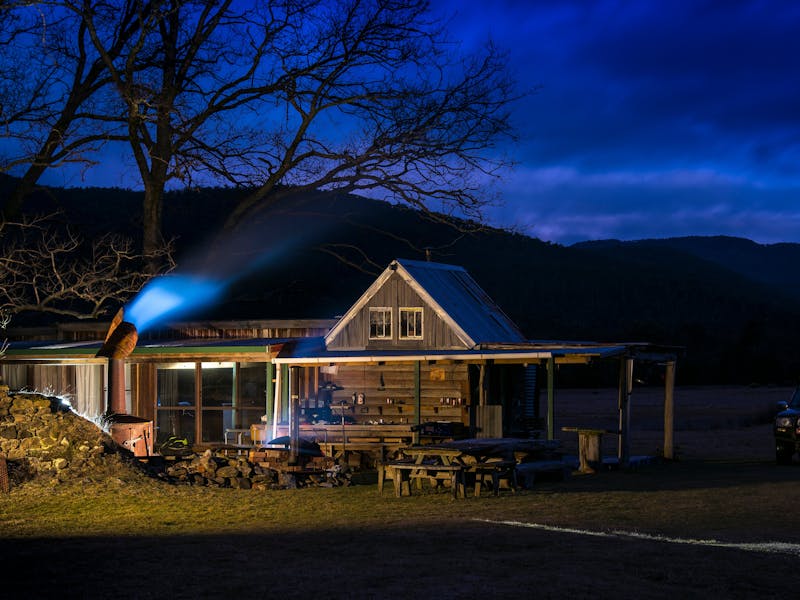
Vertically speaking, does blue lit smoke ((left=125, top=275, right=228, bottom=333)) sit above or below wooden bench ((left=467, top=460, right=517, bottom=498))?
above

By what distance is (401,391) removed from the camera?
28141 mm

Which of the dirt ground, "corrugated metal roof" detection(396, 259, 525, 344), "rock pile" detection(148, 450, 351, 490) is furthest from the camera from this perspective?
the dirt ground

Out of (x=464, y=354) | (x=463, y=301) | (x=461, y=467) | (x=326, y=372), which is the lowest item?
(x=461, y=467)

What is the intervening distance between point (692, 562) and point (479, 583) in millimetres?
2451

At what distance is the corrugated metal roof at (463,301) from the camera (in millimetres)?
27547

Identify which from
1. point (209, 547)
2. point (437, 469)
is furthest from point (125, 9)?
point (209, 547)

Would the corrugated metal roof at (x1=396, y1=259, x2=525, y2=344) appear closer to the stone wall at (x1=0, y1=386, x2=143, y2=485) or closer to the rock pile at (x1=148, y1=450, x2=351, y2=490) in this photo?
the rock pile at (x1=148, y1=450, x2=351, y2=490)

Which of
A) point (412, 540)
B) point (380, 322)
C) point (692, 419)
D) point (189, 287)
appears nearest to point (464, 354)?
point (380, 322)

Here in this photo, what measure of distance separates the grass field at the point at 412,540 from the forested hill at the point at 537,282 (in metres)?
23.5

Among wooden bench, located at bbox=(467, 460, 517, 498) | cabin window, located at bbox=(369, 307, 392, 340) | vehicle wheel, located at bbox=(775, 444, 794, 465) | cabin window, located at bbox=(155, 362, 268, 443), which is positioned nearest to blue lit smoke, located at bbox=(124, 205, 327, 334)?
cabin window, located at bbox=(155, 362, 268, 443)

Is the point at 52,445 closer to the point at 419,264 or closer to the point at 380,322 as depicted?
the point at 380,322

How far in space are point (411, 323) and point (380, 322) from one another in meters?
0.79

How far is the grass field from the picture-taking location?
10.1 m

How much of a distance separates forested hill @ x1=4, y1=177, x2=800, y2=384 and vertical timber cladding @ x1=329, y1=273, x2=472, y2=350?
13.6 m
